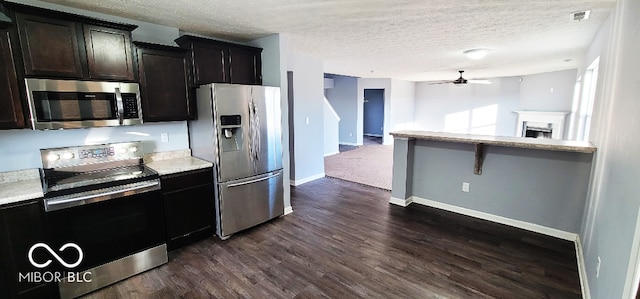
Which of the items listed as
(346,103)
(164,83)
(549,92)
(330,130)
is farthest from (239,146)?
(549,92)

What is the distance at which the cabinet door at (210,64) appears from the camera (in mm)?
3078

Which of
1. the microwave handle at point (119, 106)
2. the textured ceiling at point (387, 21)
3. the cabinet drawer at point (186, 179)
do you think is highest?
the textured ceiling at point (387, 21)

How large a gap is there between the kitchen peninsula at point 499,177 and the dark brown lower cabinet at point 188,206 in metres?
2.49

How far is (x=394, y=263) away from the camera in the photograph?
8.57 feet

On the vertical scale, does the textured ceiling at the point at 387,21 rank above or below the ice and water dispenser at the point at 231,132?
above

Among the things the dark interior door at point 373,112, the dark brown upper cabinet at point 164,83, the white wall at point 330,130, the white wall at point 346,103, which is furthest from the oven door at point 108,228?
the dark interior door at point 373,112

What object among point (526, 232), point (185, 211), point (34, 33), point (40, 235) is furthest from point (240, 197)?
point (526, 232)

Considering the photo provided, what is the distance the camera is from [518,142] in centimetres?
294

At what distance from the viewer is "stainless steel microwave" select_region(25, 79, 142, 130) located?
7.06 feet

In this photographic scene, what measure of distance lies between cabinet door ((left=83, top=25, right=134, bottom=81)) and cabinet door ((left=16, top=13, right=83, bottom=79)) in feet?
0.30

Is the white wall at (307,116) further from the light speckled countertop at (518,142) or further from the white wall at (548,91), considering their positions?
the white wall at (548,91)

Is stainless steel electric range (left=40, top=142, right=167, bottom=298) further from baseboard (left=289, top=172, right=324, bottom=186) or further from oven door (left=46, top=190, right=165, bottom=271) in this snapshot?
baseboard (left=289, top=172, right=324, bottom=186)

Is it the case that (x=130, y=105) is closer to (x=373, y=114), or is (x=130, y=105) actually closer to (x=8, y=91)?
(x=8, y=91)

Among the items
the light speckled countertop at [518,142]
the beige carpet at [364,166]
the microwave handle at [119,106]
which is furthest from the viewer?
the beige carpet at [364,166]
